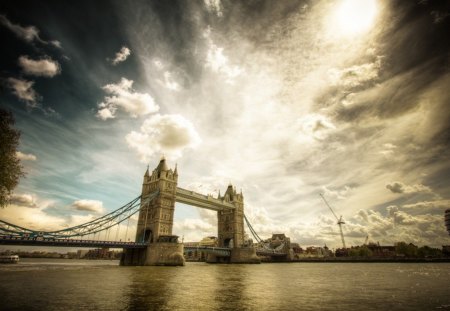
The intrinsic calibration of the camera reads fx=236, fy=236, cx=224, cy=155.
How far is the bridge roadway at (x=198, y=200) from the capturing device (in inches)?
2709

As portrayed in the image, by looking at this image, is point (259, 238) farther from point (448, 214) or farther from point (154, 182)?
point (448, 214)

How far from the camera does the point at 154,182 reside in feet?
211

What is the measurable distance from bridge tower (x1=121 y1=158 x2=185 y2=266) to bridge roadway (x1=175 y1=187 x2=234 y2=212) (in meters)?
4.25

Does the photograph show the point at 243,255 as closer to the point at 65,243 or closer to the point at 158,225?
the point at 158,225

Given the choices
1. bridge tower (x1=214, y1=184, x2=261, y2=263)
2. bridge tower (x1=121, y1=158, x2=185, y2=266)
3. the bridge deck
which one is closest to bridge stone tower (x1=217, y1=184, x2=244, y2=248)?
bridge tower (x1=214, y1=184, x2=261, y2=263)

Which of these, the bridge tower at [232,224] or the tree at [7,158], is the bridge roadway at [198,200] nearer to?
the bridge tower at [232,224]

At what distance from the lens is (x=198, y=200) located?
75.6 metres

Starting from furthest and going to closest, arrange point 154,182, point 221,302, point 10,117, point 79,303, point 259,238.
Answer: point 259,238 < point 154,182 < point 10,117 < point 221,302 < point 79,303

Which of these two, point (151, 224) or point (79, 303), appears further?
point (151, 224)

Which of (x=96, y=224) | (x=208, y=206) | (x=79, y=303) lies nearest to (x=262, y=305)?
(x=79, y=303)

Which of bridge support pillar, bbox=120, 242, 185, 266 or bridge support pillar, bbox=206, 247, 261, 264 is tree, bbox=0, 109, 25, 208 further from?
bridge support pillar, bbox=206, 247, 261, 264

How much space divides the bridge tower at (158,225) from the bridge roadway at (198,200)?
4252 millimetres

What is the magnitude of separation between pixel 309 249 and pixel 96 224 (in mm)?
169220

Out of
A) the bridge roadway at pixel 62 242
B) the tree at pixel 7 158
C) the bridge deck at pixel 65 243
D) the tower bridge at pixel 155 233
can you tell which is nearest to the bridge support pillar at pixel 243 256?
the tower bridge at pixel 155 233
